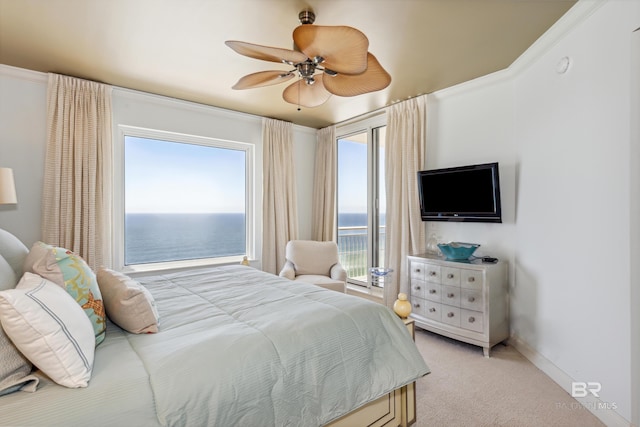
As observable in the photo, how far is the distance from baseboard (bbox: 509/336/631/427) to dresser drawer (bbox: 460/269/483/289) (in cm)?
68

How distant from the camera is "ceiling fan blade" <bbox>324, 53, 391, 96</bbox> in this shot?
202 centimetres

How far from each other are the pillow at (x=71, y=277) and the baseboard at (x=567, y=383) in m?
2.73

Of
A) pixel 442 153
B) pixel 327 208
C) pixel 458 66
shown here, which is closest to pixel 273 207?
pixel 327 208

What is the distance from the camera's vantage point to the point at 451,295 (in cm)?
289

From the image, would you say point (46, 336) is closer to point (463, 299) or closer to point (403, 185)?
point (463, 299)

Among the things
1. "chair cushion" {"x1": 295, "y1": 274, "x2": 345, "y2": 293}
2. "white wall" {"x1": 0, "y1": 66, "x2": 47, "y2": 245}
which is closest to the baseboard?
"chair cushion" {"x1": 295, "y1": 274, "x2": 345, "y2": 293}

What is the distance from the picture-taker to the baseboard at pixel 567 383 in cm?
175

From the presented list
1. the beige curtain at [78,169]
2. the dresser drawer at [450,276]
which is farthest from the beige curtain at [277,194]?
the dresser drawer at [450,276]

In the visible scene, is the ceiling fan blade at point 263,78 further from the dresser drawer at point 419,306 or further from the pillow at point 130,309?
the dresser drawer at point 419,306

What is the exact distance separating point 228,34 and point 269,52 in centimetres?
86

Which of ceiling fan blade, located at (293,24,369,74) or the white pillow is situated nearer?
the white pillow

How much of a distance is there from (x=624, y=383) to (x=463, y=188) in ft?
6.12

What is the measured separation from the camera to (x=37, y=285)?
1.10m

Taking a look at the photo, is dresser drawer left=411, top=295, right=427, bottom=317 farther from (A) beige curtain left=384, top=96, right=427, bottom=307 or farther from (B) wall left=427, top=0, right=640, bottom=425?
(B) wall left=427, top=0, right=640, bottom=425
